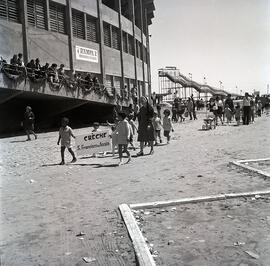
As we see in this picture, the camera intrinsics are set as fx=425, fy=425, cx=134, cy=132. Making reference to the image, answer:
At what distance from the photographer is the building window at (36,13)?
25038 millimetres

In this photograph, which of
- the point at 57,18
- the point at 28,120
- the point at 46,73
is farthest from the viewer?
the point at 57,18

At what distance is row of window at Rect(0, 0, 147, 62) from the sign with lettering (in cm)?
1293

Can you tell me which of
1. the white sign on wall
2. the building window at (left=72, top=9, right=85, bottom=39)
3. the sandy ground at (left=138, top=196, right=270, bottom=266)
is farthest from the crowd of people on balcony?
the sandy ground at (left=138, top=196, right=270, bottom=266)

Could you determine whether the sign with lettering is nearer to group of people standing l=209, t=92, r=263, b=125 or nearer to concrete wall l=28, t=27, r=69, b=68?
group of people standing l=209, t=92, r=263, b=125

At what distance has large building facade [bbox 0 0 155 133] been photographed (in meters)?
23.0

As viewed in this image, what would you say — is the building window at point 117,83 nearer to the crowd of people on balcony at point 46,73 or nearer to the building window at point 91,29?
the building window at point 91,29

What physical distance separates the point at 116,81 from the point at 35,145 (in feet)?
70.0

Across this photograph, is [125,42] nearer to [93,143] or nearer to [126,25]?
[126,25]

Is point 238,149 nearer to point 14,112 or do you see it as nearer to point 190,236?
point 190,236

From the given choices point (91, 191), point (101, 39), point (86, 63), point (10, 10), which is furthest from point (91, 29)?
point (91, 191)

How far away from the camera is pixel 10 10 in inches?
927

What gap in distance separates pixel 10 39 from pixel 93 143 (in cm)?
1278

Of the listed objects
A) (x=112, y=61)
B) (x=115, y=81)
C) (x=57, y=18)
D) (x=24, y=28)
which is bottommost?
(x=115, y=81)

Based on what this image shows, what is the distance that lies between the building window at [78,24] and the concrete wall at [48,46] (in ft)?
5.68
